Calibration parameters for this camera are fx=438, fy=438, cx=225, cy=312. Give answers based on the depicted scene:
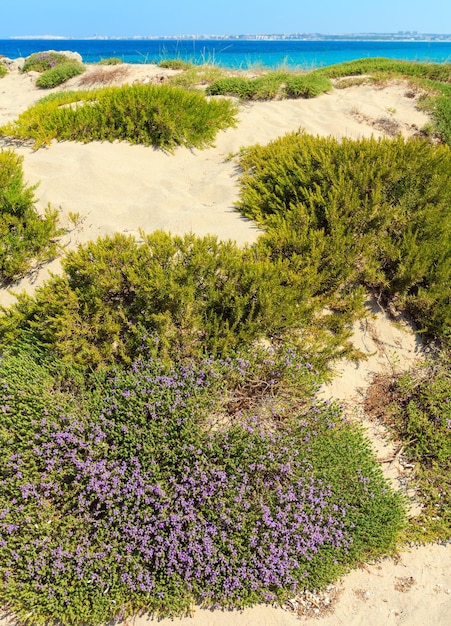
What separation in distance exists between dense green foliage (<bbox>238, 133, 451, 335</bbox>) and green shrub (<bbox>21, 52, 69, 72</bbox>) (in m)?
15.8

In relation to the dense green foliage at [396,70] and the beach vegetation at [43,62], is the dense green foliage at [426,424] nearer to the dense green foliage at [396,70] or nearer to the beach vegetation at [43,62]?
the dense green foliage at [396,70]

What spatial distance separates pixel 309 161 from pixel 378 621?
4.67 meters

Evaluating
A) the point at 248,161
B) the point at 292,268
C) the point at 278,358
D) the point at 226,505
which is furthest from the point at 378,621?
the point at 248,161

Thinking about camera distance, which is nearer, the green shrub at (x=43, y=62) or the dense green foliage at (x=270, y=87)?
the dense green foliage at (x=270, y=87)

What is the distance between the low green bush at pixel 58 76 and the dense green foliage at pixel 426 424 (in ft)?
50.6

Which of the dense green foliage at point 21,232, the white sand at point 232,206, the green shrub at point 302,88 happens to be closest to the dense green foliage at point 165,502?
the white sand at point 232,206

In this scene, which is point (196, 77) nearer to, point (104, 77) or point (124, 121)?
point (104, 77)

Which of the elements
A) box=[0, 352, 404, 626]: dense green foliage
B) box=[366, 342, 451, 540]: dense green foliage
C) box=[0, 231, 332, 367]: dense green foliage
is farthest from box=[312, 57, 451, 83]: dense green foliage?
box=[0, 352, 404, 626]: dense green foliage

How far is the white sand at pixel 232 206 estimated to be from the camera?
114 inches

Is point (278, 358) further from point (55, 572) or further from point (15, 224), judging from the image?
point (15, 224)

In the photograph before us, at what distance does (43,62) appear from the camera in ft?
56.6

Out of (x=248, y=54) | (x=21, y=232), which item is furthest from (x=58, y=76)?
(x=248, y=54)

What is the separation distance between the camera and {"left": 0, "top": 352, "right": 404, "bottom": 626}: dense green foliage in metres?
2.73

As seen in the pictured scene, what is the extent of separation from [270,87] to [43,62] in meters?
11.7
